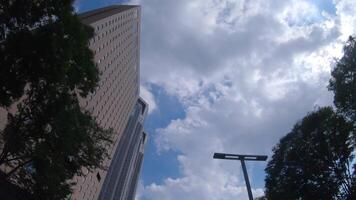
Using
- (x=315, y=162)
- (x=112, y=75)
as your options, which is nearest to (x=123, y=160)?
(x=112, y=75)

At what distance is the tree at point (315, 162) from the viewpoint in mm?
21734

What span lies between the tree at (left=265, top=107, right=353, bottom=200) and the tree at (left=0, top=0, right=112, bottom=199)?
16.0 meters

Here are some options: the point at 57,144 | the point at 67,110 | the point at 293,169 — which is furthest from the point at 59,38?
the point at 293,169

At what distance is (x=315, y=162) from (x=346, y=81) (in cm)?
902

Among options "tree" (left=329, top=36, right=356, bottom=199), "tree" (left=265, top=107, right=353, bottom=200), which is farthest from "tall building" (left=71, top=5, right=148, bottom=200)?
"tree" (left=329, top=36, right=356, bottom=199)

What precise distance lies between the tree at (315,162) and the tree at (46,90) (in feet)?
52.6

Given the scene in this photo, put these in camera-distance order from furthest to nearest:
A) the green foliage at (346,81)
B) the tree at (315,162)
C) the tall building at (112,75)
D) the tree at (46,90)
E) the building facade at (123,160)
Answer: the building facade at (123,160), the tall building at (112,75), the tree at (315,162), the green foliage at (346,81), the tree at (46,90)

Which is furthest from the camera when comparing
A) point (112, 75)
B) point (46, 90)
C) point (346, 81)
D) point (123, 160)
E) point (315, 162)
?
point (123, 160)

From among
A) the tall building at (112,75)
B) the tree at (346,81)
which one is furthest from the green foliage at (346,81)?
the tall building at (112,75)

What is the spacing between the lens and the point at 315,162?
22984 mm

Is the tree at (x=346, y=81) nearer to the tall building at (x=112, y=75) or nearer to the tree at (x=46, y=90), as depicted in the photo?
the tree at (x=46, y=90)

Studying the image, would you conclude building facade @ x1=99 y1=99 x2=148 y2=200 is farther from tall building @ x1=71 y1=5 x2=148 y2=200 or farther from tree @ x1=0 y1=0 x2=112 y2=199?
tree @ x1=0 y1=0 x2=112 y2=199

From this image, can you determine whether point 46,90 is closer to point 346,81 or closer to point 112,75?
point 346,81

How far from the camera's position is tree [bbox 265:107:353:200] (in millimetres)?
21734
